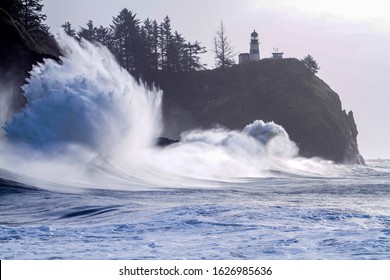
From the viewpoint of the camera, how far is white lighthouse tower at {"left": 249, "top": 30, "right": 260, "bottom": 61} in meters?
91.1

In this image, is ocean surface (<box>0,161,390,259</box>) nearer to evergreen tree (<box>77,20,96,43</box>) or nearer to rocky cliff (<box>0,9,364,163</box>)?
rocky cliff (<box>0,9,364,163</box>)

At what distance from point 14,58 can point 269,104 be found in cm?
3651

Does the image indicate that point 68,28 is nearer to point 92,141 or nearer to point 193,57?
point 193,57

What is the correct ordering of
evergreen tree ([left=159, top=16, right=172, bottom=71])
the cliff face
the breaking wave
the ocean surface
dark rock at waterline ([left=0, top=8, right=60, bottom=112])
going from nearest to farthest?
1. the ocean surface
2. the breaking wave
3. dark rock at waterline ([left=0, top=8, right=60, bottom=112])
4. the cliff face
5. evergreen tree ([left=159, top=16, right=172, bottom=71])

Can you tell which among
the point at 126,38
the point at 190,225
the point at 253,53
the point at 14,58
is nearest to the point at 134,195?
the point at 190,225

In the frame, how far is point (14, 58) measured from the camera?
47.2 meters

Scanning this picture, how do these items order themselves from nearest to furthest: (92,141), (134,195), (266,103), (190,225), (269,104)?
(190,225)
(134,195)
(92,141)
(269,104)
(266,103)

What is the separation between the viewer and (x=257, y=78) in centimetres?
8256

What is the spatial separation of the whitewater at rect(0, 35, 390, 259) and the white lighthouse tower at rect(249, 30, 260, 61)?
4548cm

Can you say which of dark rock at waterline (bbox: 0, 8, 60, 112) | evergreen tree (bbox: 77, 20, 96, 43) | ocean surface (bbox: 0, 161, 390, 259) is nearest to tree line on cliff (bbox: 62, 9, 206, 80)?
evergreen tree (bbox: 77, 20, 96, 43)

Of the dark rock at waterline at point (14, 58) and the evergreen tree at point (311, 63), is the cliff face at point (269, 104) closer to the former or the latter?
the evergreen tree at point (311, 63)

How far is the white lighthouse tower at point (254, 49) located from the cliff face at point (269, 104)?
4.76 metres
